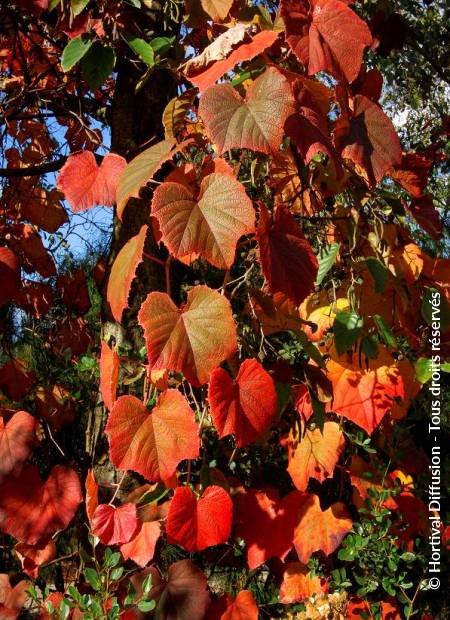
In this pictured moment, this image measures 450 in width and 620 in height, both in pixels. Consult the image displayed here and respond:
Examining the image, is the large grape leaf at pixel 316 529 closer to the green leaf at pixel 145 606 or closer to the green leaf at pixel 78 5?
the green leaf at pixel 145 606

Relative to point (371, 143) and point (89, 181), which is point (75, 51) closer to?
point (89, 181)

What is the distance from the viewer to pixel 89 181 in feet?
3.68

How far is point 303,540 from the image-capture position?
132cm

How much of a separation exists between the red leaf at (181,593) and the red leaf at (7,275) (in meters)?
0.61

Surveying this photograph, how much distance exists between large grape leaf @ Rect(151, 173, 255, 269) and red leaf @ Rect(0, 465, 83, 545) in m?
0.71

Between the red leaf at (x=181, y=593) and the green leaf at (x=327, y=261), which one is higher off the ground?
the green leaf at (x=327, y=261)

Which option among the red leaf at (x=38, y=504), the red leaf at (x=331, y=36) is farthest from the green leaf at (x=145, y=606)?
the red leaf at (x=331, y=36)

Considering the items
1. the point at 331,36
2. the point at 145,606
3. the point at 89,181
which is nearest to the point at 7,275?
the point at 89,181

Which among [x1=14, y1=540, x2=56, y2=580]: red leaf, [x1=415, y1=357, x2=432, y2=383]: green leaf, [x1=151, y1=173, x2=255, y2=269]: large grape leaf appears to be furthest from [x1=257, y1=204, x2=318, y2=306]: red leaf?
[x1=14, y1=540, x2=56, y2=580]: red leaf

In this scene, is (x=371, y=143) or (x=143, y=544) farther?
(x=143, y=544)

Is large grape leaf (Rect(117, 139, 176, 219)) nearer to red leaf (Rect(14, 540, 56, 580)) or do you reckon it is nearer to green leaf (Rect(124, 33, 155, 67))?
green leaf (Rect(124, 33, 155, 67))

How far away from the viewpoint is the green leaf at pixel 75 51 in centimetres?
110

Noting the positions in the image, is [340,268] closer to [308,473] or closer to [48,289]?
[308,473]

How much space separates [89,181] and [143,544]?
632mm
